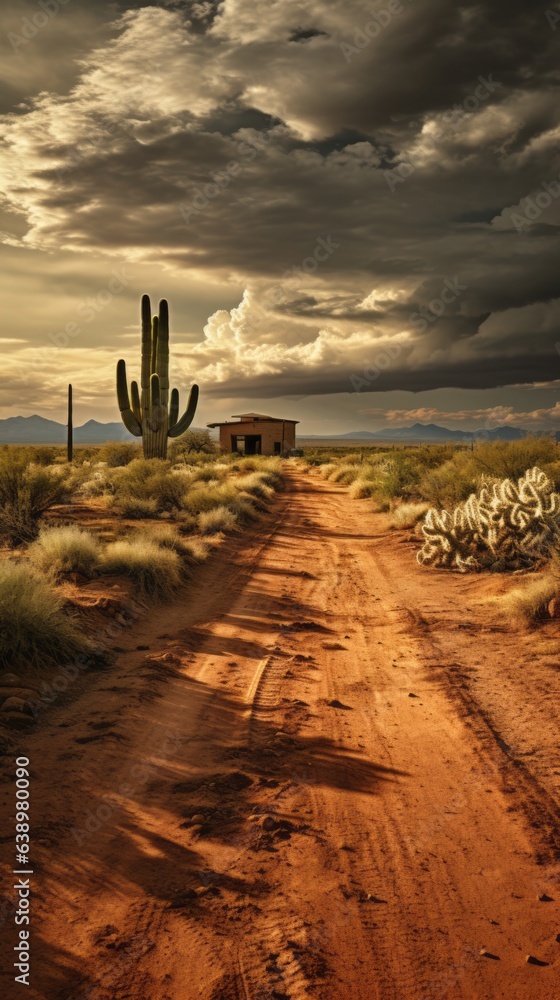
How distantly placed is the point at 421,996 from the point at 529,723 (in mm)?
3427

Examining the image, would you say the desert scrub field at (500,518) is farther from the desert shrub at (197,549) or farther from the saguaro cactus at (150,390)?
the saguaro cactus at (150,390)

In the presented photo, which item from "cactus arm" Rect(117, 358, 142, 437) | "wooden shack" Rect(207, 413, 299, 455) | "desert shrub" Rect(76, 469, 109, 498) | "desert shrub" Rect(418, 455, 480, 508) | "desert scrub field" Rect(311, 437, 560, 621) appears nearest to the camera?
"desert scrub field" Rect(311, 437, 560, 621)

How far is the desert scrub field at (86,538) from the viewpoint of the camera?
24.8 ft

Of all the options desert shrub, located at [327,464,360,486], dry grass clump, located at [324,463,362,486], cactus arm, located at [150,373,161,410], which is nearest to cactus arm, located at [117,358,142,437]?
cactus arm, located at [150,373,161,410]

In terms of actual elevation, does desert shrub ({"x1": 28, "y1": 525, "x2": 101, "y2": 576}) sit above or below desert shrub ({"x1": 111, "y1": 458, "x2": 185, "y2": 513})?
below

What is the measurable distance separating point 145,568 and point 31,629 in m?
3.88

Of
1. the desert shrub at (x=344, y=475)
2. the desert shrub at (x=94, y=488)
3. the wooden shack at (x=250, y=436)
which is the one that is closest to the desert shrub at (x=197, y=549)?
the desert shrub at (x=94, y=488)

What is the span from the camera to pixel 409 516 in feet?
59.2

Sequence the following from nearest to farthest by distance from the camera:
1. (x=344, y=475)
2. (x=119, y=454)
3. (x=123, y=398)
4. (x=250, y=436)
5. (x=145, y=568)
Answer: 1. (x=145, y=568)
2. (x=123, y=398)
3. (x=344, y=475)
4. (x=119, y=454)
5. (x=250, y=436)

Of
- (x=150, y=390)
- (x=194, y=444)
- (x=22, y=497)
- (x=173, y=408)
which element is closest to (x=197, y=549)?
(x=22, y=497)

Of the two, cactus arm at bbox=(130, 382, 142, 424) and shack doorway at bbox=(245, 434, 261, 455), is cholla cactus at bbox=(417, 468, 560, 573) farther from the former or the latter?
shack doorway at bbox=(245, 434, 261, 455)

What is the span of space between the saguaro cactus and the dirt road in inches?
777

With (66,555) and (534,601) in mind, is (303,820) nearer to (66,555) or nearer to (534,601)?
(534,601)

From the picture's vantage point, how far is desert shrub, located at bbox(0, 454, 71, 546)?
14.5m
